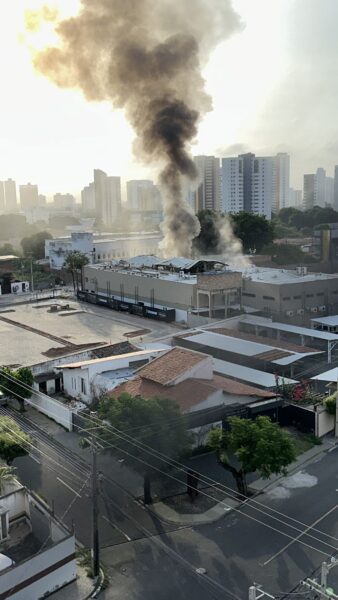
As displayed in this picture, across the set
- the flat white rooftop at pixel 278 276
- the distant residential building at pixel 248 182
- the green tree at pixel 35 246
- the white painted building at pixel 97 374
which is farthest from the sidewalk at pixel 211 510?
the distant residential building at pixel 248 182

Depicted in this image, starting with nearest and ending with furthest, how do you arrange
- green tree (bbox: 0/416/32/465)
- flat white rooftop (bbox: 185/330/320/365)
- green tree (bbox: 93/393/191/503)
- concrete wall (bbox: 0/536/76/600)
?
concrete wall (bbox: 0/536/76/600)
green tree (bbox: 93/393/191/503)
green tree (bbox: 0/416/32/465)
flat white rooftop (bbox: 185/330/320/365)

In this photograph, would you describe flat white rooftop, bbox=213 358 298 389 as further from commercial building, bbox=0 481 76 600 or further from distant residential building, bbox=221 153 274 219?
distant residential building, bbox=221 153 274 219

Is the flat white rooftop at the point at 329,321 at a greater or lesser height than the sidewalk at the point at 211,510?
greater

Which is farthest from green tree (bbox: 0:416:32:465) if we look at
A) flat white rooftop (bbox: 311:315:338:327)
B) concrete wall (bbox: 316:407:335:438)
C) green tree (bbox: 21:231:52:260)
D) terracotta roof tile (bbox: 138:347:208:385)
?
green tree (bbox: 21:231:52:260)

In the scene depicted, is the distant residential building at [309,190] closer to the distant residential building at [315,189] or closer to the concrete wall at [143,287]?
the distant residential building at [315,189]

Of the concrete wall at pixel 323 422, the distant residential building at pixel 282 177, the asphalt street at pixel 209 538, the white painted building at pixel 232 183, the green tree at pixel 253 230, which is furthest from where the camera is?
the distant residential building at pixel 282 177

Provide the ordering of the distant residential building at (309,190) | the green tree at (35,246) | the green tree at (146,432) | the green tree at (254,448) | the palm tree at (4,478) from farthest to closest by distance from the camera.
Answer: the distant residential building at (309,190) < the green tree at (35,246) < the green tree at (146,432) < the green tree at (254,448) < the palm tree at (4,478)

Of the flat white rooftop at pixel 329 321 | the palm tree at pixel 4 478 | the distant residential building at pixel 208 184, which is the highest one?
the distant residential building at pixel 208 184
